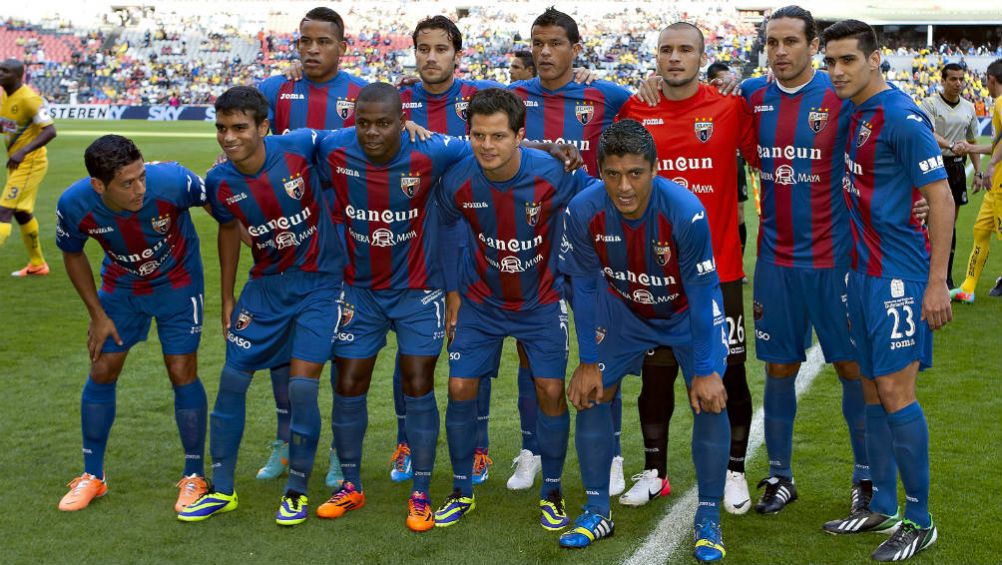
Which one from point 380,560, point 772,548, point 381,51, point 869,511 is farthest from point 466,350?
point 381,51

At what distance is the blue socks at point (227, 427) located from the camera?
16.4 ft

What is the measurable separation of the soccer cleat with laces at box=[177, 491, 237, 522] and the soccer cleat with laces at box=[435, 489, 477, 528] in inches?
39.7

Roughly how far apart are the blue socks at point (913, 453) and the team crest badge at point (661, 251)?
1142mm

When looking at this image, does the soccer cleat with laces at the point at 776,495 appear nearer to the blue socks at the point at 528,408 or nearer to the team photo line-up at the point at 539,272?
the team photo line-up at the point at 539,272

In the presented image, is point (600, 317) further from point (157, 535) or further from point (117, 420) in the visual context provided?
point (117, 420)

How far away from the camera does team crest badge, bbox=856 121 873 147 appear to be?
4395 mm

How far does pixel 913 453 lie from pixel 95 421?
12.6ft

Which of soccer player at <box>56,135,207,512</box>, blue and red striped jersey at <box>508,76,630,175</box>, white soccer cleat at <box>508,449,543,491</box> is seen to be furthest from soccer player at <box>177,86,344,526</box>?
blue and red striped jersey at <box>508,76,630,175</box>

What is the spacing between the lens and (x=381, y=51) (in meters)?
56.8

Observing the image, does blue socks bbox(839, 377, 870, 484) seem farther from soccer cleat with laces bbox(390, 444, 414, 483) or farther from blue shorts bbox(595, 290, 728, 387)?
soccer cleat with laces bbox(390, 444, 414, 483)

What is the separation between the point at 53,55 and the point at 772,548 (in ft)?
198

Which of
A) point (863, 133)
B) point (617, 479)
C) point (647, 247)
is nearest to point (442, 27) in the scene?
point (647, 247)

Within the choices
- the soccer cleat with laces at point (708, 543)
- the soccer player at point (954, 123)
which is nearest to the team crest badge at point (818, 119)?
the soccer cleat with laces at point (708, 543)

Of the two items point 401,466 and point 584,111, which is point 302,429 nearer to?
point 401,466
